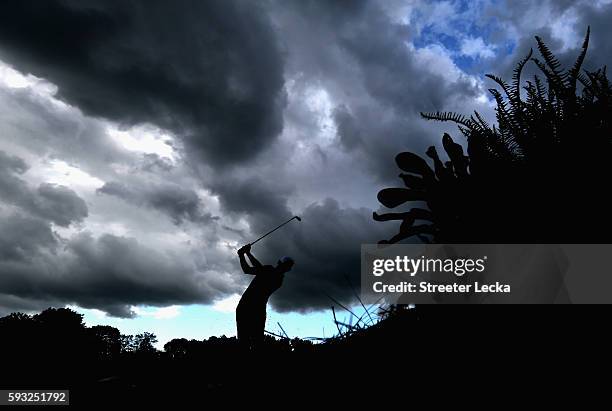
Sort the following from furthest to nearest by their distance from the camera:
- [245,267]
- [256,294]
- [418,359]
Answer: [245,267] → [256,294] → [418,359]

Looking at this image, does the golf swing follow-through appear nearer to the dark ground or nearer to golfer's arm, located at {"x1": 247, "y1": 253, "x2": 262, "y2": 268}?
golfer's arm, located at {"x1": 247, "y1": 253, "x2": 262, "y2": 268}

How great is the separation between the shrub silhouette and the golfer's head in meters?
7.65

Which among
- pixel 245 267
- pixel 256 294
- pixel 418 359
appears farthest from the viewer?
pixel 245 267

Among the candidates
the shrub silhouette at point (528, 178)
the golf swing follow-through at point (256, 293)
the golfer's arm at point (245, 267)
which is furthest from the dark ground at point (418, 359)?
the golfer's arm at point (245, 267)

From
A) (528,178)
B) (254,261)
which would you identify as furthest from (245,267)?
(528,178)

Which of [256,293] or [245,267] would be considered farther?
[245,267]

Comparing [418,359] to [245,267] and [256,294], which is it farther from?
[245,267]

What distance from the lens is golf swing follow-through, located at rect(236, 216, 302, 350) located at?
867 centimetres

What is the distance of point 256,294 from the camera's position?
9.23m

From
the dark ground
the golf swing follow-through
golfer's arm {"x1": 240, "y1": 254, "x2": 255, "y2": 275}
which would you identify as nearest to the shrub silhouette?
the dark ground

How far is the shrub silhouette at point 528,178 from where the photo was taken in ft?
5.36

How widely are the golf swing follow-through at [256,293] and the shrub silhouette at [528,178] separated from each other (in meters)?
6.77

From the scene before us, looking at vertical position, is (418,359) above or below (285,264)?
below

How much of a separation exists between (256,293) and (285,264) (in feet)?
3.73
